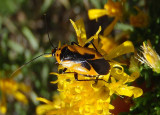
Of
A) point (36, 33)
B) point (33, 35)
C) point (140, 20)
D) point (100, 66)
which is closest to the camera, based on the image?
point (100, 66)

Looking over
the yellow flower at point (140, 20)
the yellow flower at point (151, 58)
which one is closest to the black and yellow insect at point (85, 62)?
the yellow flower at point (151, 58)

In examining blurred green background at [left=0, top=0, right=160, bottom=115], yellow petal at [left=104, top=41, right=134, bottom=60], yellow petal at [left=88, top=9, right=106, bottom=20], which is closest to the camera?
yellow petal at [left=104, top=41, right=134, bottom=60]

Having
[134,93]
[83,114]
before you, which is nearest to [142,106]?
[134,93]

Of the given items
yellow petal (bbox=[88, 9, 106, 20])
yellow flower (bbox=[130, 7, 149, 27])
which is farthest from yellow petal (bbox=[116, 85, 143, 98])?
yellow petal (bbox=[88, 9, 106, 20])

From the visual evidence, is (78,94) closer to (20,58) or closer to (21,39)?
(20,58)

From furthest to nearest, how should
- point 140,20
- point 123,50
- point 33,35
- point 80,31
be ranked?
1. point 33,35
2. point 140,20
3. point 80,31
4. point 123,50

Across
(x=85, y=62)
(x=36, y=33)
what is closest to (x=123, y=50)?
(x=85, y=62)

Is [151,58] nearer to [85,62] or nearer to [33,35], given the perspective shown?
[85,62]

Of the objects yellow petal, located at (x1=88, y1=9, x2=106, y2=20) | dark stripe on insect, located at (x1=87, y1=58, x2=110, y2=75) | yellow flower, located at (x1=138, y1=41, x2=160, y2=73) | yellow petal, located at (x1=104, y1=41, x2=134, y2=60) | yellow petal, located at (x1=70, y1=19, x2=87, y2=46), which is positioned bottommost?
dark stripe on insect, located at (x1=87, y1=58, x2=110, y2=75)

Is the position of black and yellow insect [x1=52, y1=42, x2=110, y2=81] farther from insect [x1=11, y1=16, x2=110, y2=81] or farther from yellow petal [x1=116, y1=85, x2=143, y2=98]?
yellow petal [x1=116, y1=85, x2=143, y2=98]

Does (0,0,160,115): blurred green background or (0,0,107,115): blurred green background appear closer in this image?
(0,0,160,115): blurred green background

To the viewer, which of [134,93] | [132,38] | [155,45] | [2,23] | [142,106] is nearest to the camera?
[134,93]
